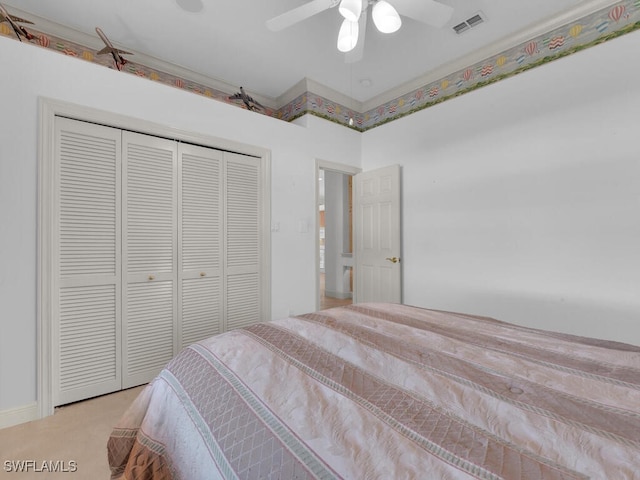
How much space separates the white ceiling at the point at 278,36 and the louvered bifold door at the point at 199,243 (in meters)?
1.00

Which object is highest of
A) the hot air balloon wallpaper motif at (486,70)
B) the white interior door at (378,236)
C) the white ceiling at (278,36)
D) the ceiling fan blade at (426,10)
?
the white ceiling at (278,36)

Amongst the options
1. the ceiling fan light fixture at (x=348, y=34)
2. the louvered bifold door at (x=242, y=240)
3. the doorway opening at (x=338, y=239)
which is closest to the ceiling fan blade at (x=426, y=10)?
the ceiling fan light fixture at (x=348, y=34)

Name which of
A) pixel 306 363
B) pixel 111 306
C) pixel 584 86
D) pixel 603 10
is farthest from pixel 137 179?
pixel 603 10

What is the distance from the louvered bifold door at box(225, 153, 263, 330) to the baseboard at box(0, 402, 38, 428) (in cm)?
132

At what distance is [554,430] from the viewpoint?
68 cm

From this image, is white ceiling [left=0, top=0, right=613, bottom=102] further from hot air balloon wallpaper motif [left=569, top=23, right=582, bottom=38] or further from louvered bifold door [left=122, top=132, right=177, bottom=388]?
louvered bifold door [left=122, top=132, right=177, bottom=388]

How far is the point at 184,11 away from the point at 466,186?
2833mm

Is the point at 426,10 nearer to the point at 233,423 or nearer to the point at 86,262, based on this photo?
the point at 233,423

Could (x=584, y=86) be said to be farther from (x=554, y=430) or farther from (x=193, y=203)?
(x=193, y=203)

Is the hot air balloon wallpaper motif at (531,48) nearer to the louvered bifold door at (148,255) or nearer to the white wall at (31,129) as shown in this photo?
the white wall at (31,129)

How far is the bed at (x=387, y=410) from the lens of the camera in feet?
1.97

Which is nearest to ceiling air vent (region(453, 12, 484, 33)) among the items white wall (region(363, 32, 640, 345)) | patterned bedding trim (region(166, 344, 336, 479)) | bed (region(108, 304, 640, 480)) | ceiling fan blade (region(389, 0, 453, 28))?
white wall (region(363, 32, 640, 345))

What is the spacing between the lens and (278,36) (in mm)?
2609

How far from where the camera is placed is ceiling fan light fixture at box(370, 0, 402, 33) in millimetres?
1654
